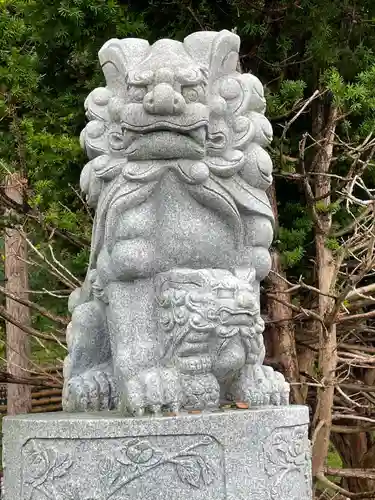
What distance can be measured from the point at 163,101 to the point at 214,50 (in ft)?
1.50

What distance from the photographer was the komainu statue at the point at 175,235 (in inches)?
122

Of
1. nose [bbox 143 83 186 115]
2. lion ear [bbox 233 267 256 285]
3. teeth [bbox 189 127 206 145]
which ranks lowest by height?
lion ear [bbox 233 267 256 285]

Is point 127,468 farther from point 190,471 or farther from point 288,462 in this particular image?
point 288,462

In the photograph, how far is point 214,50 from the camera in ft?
11.3

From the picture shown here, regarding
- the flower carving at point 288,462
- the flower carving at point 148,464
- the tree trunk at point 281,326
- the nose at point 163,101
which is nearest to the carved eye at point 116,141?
the nose at point 163,101

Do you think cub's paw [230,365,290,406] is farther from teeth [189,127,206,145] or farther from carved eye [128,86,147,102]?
carved eye [128,86,147,102]

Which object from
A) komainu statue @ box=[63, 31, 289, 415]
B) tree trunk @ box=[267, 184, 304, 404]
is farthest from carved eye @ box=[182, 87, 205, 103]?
tree trunk @ box=[267, 184, 304, 404]

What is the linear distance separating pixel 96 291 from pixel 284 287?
220 centimetres

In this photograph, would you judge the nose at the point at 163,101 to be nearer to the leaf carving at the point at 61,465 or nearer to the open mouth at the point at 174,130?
the open mouth at the point at 174,130

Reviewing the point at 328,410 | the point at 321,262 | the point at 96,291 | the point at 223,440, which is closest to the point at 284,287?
the point at 321,262

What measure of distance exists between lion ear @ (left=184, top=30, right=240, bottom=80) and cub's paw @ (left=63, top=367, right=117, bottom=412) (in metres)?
1.42

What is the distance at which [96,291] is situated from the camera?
3471mm

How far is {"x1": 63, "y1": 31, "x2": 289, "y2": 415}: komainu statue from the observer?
3.11 m

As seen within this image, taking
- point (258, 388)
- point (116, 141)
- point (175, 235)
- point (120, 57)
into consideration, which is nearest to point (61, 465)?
point (258, 388)
